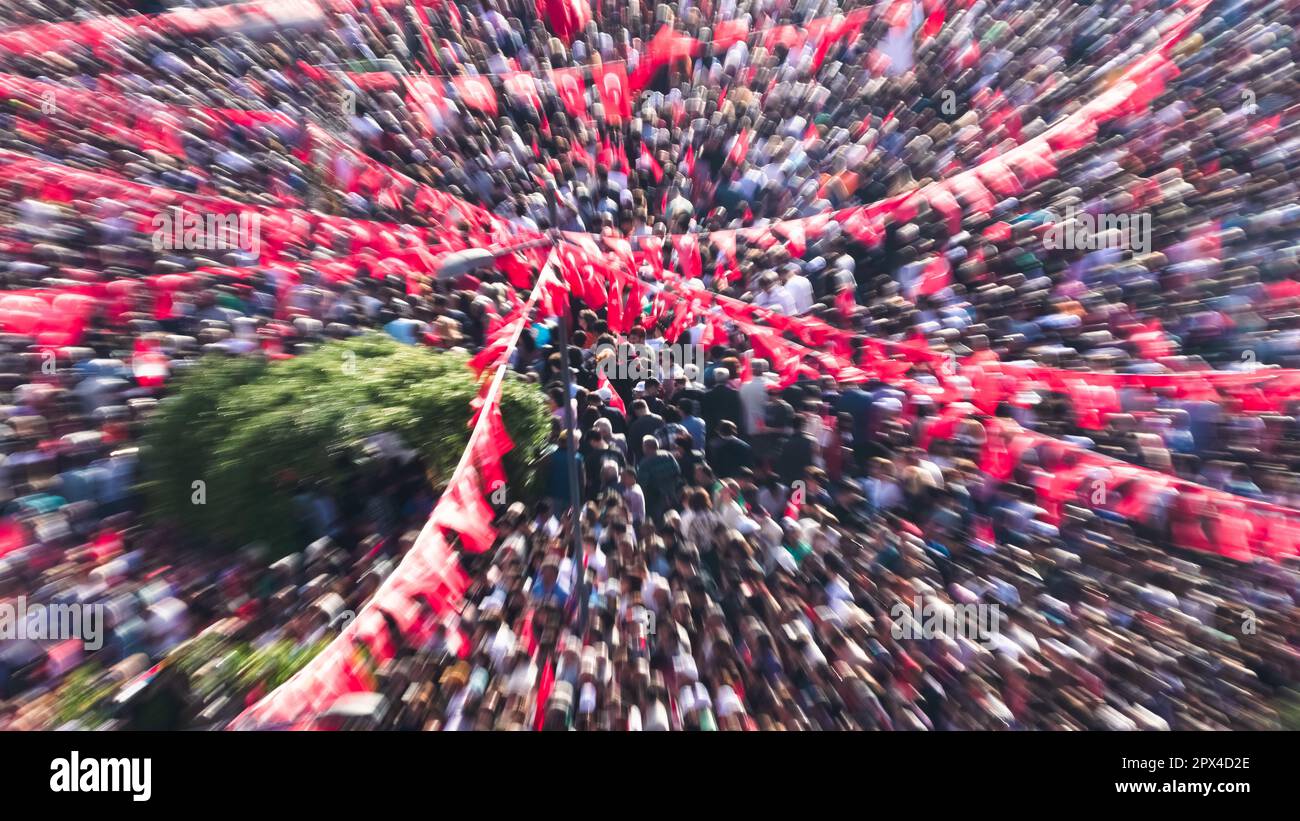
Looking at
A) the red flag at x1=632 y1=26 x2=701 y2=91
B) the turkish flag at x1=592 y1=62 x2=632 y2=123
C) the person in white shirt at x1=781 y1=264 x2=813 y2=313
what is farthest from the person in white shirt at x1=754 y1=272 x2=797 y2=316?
the red flag at x1=632 y1=26 x2=701 y2=91

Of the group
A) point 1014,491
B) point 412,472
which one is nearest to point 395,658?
point 412,472

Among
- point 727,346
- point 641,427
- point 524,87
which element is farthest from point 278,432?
point 524,87

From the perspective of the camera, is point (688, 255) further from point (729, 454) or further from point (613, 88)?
point (613, 88)

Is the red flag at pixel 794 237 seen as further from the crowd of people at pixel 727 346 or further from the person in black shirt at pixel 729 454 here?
the person in black shirt at pixel 729 454

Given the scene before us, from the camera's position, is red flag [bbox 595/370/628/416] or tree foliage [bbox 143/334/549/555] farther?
red flag [bbox 595/370/628/416]

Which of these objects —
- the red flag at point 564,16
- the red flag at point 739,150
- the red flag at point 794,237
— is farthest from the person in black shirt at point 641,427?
the red flag at point 564,16

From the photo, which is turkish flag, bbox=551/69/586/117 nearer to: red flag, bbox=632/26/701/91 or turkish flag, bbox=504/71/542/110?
turkish flag, bbox=504/71/542/110

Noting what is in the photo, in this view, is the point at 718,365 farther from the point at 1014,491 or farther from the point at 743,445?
the point at 1014,491
